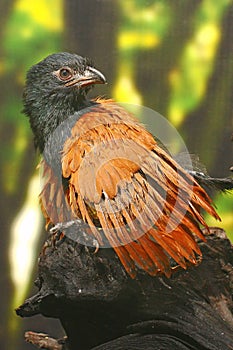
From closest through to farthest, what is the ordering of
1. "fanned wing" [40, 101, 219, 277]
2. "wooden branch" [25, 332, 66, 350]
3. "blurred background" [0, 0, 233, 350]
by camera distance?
"fanned wing" [40, 101, 219, 277], "wooden branch" [25, 332, 66, 350], "blurred background" [0, 0, 233, 350]

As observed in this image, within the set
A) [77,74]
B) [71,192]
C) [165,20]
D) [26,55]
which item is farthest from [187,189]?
[26,55]

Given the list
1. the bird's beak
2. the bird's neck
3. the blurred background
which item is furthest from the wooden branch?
the bird's beak

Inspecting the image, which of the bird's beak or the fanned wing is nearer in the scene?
the fanned wing

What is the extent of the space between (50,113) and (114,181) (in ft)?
0.88

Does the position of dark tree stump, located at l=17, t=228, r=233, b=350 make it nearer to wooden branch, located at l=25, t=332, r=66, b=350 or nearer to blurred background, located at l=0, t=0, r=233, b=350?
wooden branch, located at l=25, t=332, r=66, b=350

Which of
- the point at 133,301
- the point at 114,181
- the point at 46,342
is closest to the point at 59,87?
the point at 114,181

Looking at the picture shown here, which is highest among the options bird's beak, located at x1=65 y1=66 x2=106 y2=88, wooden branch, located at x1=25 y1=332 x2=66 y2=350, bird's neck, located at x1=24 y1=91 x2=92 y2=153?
bird's beak, located at x1=65 y1=66 x2=106 y2=88

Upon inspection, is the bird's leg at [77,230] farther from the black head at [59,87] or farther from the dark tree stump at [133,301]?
the black head at [59,87]

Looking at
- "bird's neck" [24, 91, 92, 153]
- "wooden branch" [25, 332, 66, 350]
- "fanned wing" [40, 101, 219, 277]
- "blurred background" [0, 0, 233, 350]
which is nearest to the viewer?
"fanned wing" [40, 101, 219, 277]

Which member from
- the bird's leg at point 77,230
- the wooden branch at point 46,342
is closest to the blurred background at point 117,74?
the wooden branch at point 46,342

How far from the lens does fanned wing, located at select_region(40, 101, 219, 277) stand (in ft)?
3.94

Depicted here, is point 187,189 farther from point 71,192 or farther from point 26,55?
point 26,55

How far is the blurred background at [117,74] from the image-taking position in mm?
1665

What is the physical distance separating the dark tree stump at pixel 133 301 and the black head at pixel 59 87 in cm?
30
